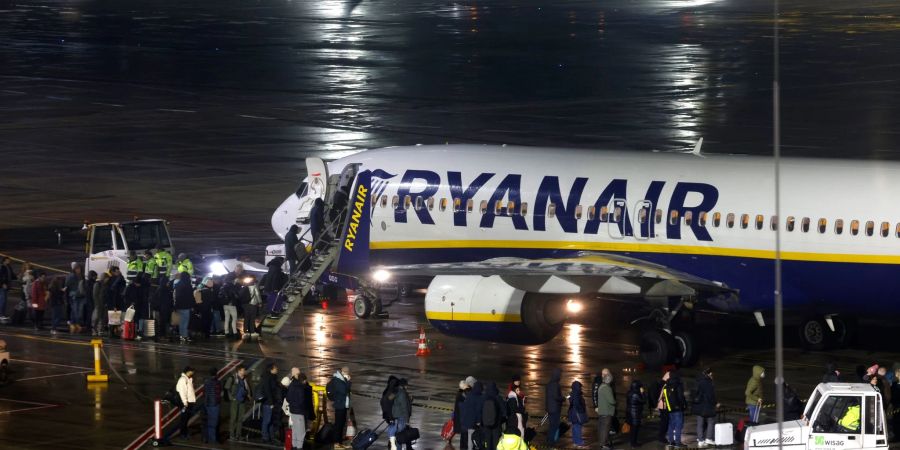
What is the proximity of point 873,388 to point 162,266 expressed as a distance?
22480mm

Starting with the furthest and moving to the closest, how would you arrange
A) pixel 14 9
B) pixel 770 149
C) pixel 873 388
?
1. pixel 14 9
2. pixel 770 149
3. pixel 873 388

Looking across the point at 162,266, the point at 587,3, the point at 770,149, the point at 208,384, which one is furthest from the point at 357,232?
the point at 587,3

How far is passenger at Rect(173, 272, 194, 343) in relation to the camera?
1594 inches

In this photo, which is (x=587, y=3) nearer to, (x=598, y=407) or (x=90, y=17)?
(x=90, y=17)

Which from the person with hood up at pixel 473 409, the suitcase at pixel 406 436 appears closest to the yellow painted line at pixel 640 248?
the person with hood up at pixel 473 409

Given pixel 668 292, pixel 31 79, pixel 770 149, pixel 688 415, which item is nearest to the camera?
pixel 688 415

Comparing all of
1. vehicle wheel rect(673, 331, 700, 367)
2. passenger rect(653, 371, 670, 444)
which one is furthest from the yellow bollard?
vehicle wheel rect(673, 331, 700, 367)

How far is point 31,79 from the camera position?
96750mm

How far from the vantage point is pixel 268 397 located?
1196 inches

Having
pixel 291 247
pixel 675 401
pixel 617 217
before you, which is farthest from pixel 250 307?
pixel 675 401

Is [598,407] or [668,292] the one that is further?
[668,292]

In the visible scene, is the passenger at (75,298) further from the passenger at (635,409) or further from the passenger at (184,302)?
the passenger at (635,409)

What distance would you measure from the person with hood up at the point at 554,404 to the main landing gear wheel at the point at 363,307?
47.4 feet

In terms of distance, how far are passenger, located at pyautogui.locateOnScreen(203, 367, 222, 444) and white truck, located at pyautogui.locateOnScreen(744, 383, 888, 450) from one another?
9.72m
